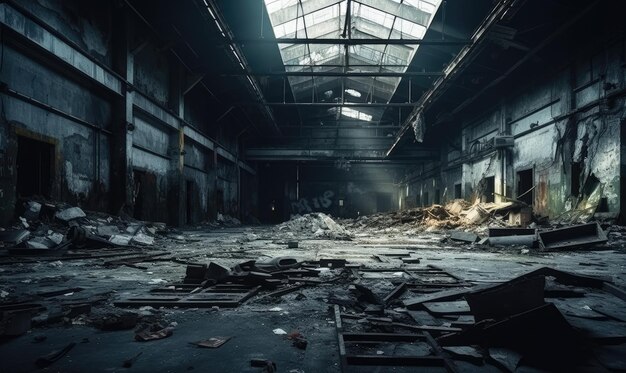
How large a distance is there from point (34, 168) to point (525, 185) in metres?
14.0

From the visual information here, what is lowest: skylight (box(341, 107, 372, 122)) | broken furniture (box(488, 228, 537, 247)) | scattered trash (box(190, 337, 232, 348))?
broken furniture (box(488, 228, 537, 247))

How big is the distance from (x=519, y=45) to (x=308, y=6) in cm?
630

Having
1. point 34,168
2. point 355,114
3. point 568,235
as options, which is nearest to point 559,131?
point 568,235

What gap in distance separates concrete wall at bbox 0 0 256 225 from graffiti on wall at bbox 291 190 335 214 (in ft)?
49.7

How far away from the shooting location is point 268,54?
44.2 ft

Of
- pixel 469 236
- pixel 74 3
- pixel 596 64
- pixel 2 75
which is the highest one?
pixel 74 3

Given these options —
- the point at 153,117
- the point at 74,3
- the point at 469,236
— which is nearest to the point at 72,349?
the point at 74,3

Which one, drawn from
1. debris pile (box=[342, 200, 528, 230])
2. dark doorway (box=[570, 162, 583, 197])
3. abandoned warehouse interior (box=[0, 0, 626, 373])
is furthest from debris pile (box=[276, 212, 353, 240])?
dark doorway (box=[570, 162, 583, 197])

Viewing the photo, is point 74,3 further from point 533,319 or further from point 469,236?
point 469,236

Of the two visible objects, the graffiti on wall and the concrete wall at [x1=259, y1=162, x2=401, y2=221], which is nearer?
the concrete wall at [x1=259, y1=162, x2=401, y2=221]

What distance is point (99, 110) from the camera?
8938 millimetres

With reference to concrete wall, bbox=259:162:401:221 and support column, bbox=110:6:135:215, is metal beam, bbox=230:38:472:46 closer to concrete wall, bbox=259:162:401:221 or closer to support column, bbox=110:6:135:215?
support column, bbox=110:6:135:215

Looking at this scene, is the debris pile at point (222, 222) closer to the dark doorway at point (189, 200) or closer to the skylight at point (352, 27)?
the dark doorway at point (189, 200)

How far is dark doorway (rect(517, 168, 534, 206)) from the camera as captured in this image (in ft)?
41.9
